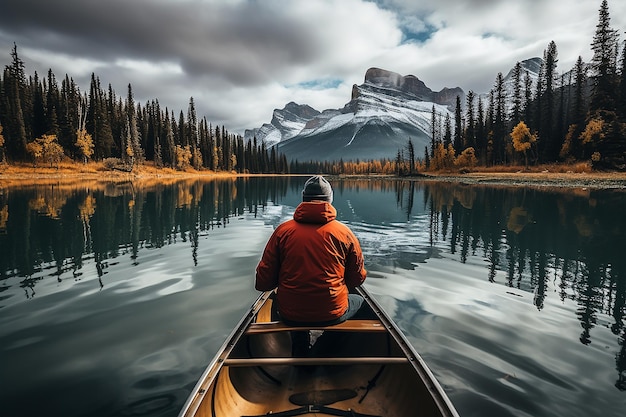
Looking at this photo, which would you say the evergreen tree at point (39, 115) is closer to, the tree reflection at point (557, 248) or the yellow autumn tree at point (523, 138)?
the tree reflection at point (557, 248)

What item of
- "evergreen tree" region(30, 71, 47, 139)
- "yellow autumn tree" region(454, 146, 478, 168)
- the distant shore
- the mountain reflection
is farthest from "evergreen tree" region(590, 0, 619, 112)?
"evergreen tree" region(30, 71, 47, 139)

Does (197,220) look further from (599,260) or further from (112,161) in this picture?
(112,161)

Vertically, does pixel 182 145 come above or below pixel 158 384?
above

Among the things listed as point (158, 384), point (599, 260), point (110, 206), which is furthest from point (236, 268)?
point (110, 206)

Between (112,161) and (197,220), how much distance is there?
254 feet

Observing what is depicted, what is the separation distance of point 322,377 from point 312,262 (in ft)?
5.79

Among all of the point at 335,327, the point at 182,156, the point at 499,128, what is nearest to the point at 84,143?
the point at 182,156

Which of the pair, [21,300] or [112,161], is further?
[112,161]

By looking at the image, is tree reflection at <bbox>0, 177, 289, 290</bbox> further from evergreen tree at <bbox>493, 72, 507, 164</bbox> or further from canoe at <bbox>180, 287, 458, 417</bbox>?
evergreen tree at <bbox>493, 72, 507, 164</bbox>

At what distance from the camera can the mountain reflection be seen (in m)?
10.1

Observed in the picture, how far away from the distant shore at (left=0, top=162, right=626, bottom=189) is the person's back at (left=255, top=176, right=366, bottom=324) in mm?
51946

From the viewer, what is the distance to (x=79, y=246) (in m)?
14.5

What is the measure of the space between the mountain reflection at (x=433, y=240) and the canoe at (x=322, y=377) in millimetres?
4227

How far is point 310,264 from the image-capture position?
426cm
